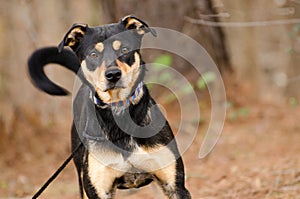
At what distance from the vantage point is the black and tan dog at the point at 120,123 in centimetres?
507

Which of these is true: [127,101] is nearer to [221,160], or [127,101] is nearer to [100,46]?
[100,46]

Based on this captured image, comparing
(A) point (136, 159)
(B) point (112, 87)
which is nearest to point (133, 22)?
(B) point (112, 87)

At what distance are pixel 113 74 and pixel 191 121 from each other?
4.22 m

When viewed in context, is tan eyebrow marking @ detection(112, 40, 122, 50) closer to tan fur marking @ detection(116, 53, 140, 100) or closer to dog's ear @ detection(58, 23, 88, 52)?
tan fur marking @ detection(116, 53, 140, 100)

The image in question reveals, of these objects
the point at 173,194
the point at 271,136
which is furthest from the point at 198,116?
the point at 173,194

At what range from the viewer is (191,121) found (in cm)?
903

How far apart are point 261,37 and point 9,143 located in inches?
482

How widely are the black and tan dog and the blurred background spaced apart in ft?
5.17

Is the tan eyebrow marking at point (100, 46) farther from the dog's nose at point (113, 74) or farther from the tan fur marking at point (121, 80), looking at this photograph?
the dog's nose at point (113, 74)

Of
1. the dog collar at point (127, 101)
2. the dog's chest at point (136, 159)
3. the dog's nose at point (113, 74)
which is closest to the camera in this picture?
the dog's nose at point (113, 74)

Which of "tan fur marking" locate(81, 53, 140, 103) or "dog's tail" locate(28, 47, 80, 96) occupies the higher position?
"tan fur marking" locate(81, 53, 140, 103)

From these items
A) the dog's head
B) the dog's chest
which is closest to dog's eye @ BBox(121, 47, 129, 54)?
the dog's head

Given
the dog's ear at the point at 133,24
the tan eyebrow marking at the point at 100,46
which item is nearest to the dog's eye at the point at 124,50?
the tan eyebrow marking at the point at 100,46

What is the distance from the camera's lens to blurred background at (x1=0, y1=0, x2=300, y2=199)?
283 inches
